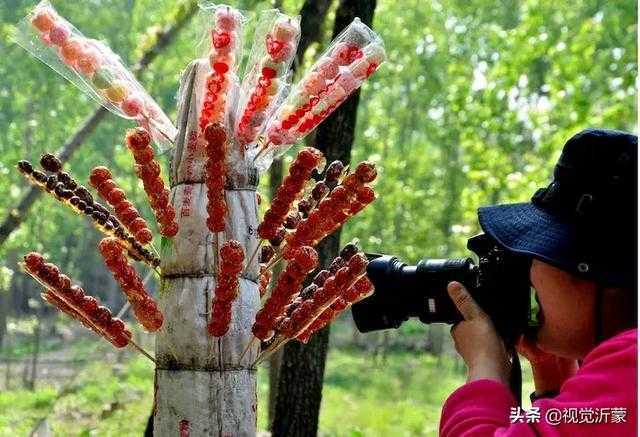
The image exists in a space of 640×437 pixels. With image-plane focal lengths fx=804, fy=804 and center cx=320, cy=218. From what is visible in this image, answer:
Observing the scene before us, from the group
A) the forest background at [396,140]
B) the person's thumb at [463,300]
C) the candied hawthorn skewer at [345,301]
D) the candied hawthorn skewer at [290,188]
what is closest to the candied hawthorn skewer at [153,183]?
the candied hawthorn skewer at [290,188]

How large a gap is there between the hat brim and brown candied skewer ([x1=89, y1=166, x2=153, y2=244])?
0.53 metres

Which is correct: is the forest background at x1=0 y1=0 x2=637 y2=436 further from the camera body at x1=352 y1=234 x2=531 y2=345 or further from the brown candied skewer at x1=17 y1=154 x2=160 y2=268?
the camera body at x1=352 y1=234 x2=531 y2=345

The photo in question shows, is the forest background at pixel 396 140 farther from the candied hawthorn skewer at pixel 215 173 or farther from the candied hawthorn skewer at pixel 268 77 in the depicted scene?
the candied hawthorn skewer at pixel 215 173

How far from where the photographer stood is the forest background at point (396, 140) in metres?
5.46

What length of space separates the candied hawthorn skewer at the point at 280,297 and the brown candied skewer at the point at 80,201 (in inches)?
9.2

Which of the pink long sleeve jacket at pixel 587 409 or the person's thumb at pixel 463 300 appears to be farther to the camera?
the person's thumb at pixel 463 300

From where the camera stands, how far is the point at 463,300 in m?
1.07

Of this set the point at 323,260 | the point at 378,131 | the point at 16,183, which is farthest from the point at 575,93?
the point at 378,131

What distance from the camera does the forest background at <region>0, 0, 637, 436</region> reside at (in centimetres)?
546

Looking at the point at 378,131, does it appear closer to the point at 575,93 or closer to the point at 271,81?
the point at 575,93

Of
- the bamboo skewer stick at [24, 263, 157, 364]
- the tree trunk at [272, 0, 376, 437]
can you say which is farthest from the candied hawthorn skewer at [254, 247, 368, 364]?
the tree trunk at [272, 0, 376, 437]

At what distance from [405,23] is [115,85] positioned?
10.7m

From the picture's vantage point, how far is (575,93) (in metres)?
5.01

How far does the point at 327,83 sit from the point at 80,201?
0.44 meters
